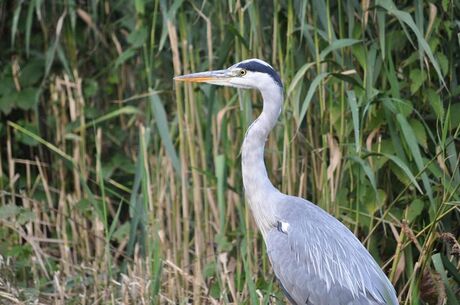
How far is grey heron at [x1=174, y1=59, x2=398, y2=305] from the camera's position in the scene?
151 inches

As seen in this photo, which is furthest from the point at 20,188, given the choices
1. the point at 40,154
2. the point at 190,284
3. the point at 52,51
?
the point at 190,284

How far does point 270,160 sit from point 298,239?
3.03 ft

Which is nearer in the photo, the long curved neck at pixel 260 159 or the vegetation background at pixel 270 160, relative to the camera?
→ the long curved neck at pixel 260 159

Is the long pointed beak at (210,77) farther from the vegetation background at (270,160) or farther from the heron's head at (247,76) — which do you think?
the vegetation background at (270,160)

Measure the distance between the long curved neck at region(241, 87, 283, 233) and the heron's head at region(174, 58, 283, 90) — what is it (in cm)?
4

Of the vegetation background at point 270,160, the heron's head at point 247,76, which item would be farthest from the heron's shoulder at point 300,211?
the heron's head at point 247,76

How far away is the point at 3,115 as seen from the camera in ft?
19.4

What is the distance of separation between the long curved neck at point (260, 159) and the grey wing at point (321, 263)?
0.39 feet

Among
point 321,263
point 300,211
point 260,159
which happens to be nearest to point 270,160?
point 260,159

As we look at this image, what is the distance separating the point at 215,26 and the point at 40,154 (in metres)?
1.47

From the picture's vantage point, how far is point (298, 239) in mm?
3949

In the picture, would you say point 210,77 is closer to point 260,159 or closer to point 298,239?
point 260,159

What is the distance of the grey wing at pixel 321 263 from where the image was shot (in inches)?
150

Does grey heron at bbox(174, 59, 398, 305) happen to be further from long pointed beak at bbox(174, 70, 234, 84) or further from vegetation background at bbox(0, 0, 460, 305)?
vegetation background at bbox(0, 0, 460, 305)
